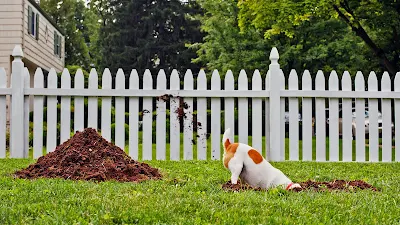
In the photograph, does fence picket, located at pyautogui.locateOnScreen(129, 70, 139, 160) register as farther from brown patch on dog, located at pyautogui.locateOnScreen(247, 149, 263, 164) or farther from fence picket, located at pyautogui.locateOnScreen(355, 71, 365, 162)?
fence picket, located at pyautogui.locateOnScreen(355, 71, 365, 162)

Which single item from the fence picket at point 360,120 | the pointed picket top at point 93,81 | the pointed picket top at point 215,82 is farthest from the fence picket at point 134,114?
the fence picket at point 360,120

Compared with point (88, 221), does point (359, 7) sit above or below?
above

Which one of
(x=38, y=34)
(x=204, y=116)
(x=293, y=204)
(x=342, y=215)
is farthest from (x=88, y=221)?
(x=38, y=34)

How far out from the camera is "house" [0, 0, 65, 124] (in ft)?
48.0

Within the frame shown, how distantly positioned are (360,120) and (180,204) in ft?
14.9

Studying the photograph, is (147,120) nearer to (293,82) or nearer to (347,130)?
(293,82)

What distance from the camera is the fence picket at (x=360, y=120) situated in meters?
6.95

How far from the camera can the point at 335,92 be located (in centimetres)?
690

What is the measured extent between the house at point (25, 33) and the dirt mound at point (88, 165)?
9.46 m

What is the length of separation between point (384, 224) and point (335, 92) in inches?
165

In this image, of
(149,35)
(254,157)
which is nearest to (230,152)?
(254,157)

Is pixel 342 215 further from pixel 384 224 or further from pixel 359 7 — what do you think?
pixel 359 7

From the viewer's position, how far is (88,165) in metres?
4.84

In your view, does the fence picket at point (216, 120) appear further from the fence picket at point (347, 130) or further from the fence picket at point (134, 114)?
the fence picket at point (347, 130)
